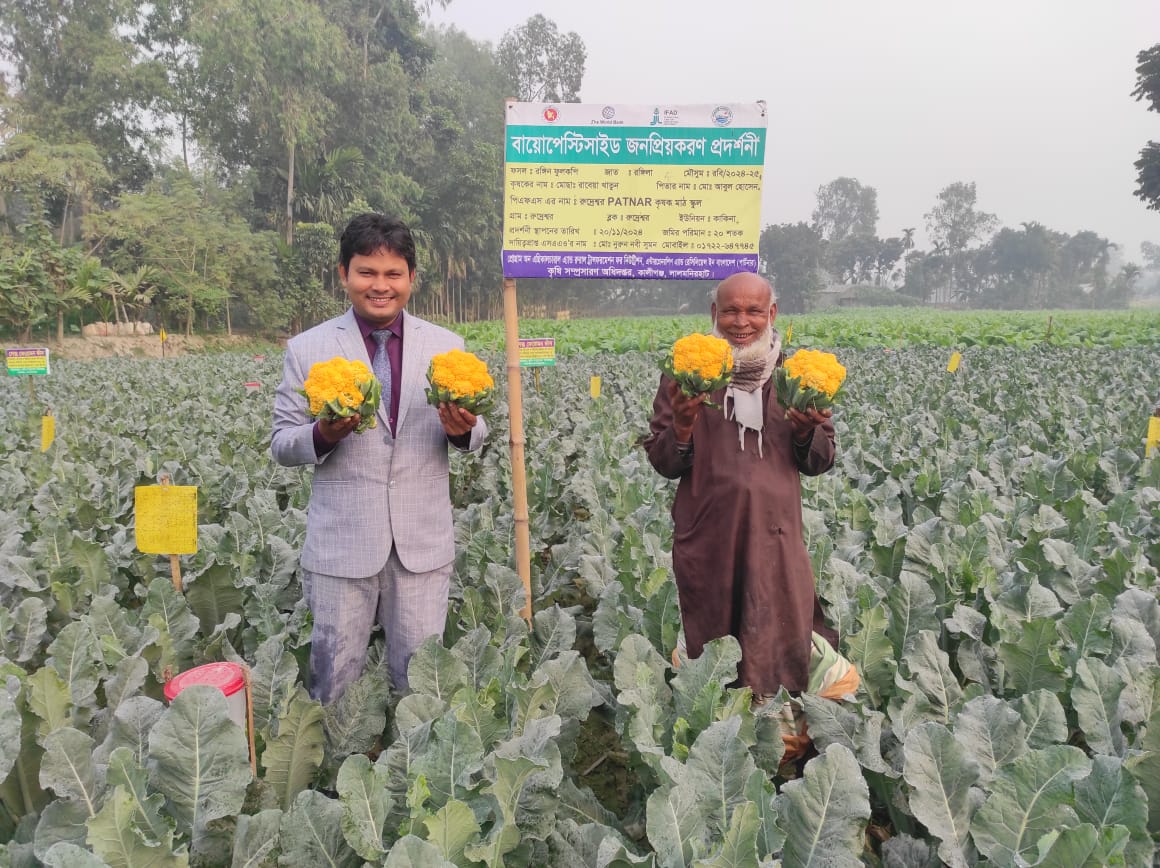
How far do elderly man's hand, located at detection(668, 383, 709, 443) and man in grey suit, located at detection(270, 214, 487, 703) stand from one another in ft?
2.08

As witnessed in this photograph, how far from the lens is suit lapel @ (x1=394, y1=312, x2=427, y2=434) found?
8.11ft

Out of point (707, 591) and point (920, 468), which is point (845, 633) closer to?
point (707, 591)

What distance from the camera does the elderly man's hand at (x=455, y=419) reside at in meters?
2.30

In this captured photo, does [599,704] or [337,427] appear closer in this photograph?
[337,427]

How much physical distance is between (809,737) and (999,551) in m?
2.06

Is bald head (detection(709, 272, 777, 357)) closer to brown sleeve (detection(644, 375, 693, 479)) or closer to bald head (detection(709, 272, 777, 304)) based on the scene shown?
bald head (detection(709, 272, 777, 304))

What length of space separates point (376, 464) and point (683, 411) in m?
1.02

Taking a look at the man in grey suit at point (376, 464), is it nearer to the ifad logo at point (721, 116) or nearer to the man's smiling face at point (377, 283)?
the man's smiling face at point (377, 283)

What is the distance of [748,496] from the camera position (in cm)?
236

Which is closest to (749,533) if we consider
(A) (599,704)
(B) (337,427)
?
(A) (599,704)

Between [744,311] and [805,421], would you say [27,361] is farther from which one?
[805,421]

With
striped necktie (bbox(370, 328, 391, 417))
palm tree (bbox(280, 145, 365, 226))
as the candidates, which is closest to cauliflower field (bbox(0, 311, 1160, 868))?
striped necktie (bbox(370, 328, 391, 417))

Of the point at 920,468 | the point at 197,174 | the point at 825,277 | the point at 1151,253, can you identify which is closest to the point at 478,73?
the point at 197,174

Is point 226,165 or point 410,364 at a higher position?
point 226,165
